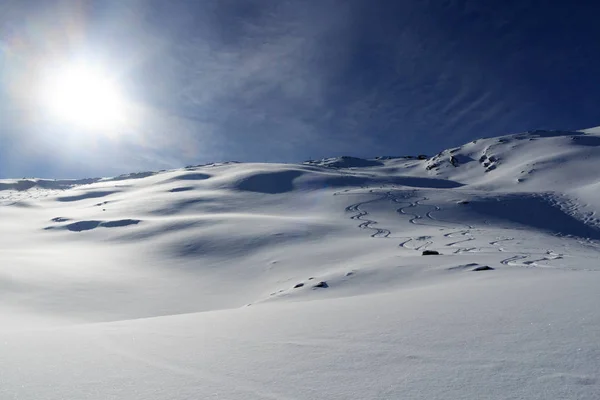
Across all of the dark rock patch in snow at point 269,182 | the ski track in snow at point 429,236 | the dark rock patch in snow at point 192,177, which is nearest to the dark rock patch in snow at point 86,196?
the dark rock patch in snow at point 192,177

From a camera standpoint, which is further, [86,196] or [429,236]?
[86,196]

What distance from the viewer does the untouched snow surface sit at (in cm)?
293

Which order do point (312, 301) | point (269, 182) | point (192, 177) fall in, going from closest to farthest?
1. point (312, 301)
2. point (269, 182)
3. point (192, 177)

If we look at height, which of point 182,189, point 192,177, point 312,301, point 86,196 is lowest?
point 312,301

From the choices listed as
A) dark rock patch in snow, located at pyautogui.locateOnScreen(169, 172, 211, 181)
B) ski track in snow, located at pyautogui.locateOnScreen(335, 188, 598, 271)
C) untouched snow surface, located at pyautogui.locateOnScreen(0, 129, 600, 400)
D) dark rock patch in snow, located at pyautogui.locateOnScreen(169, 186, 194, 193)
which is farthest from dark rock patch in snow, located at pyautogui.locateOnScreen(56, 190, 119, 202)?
ski track in snow, located at pyautogui.locateOnScreen(335, 188, 598, 271)

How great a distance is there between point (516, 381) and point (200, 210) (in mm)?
38036

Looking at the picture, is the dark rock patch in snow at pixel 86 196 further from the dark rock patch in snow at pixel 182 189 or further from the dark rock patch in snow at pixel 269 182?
the dark rock patch in snow at pixel 269 182

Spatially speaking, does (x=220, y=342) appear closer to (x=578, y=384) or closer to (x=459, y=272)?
(x=578, y=384)

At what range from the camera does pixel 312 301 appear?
26.1ft

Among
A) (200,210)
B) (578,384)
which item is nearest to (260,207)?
(200,210)

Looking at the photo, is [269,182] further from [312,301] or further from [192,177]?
[312,301]

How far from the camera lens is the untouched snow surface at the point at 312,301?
2.93 meters

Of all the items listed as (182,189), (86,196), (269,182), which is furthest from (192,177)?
(269,182)

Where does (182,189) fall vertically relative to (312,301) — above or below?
above
